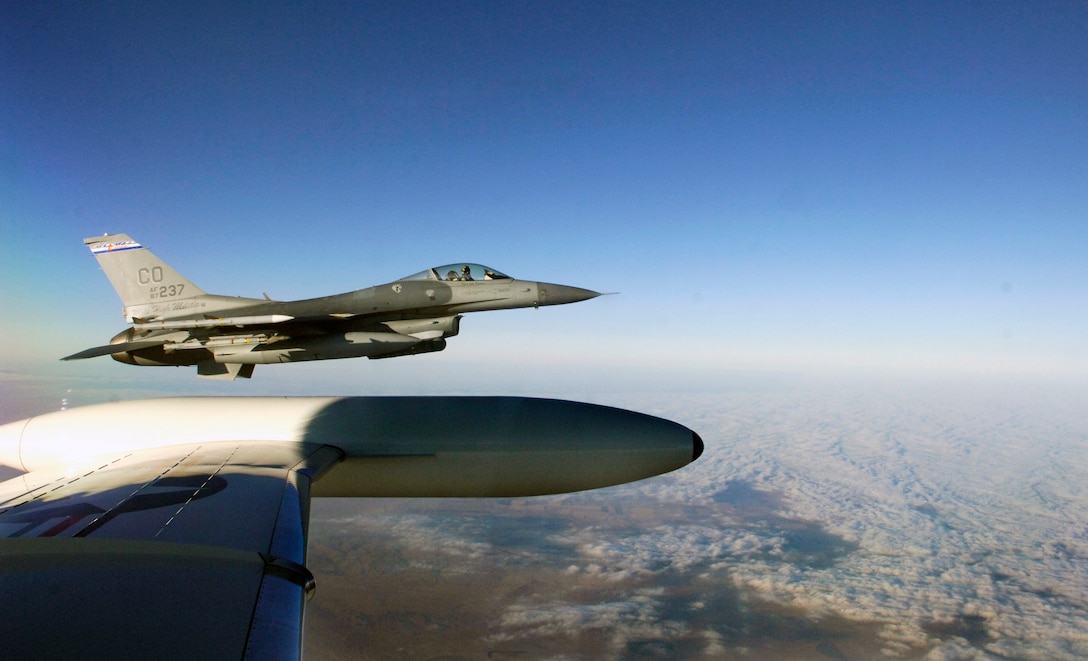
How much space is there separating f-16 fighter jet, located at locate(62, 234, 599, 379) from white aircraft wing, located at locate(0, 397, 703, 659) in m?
2.69

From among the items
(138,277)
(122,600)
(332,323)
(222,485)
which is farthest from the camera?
(138,277)

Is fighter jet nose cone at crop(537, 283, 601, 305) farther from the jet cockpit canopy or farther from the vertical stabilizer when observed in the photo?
the vertical stabilizer

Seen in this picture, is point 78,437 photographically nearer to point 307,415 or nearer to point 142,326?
point 142,326

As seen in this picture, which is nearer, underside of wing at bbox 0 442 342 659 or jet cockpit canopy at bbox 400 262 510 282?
underside of wing at bbox 0 442 342 659

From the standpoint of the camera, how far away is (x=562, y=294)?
14.9 meters

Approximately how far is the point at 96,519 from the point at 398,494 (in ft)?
24.8

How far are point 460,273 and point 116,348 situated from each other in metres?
9.96

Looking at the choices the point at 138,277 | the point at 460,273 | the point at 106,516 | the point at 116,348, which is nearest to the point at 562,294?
the point at 460,273

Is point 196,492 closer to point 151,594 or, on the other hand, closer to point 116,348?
point 151,594

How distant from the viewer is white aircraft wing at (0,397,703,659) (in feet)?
7.00

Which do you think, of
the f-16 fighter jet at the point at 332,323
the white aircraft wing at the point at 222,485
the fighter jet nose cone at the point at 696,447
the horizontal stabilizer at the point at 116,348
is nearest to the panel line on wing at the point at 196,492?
the white aircraft wing at the point at 222,485

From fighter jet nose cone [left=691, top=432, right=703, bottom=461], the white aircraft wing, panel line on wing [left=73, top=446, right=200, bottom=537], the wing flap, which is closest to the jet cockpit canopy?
the white aircraft wing

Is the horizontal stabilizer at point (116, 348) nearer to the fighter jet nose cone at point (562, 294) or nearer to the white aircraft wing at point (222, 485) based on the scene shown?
the white aircraft wing at point (222, 485)

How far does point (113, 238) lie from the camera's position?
17.8 meters
